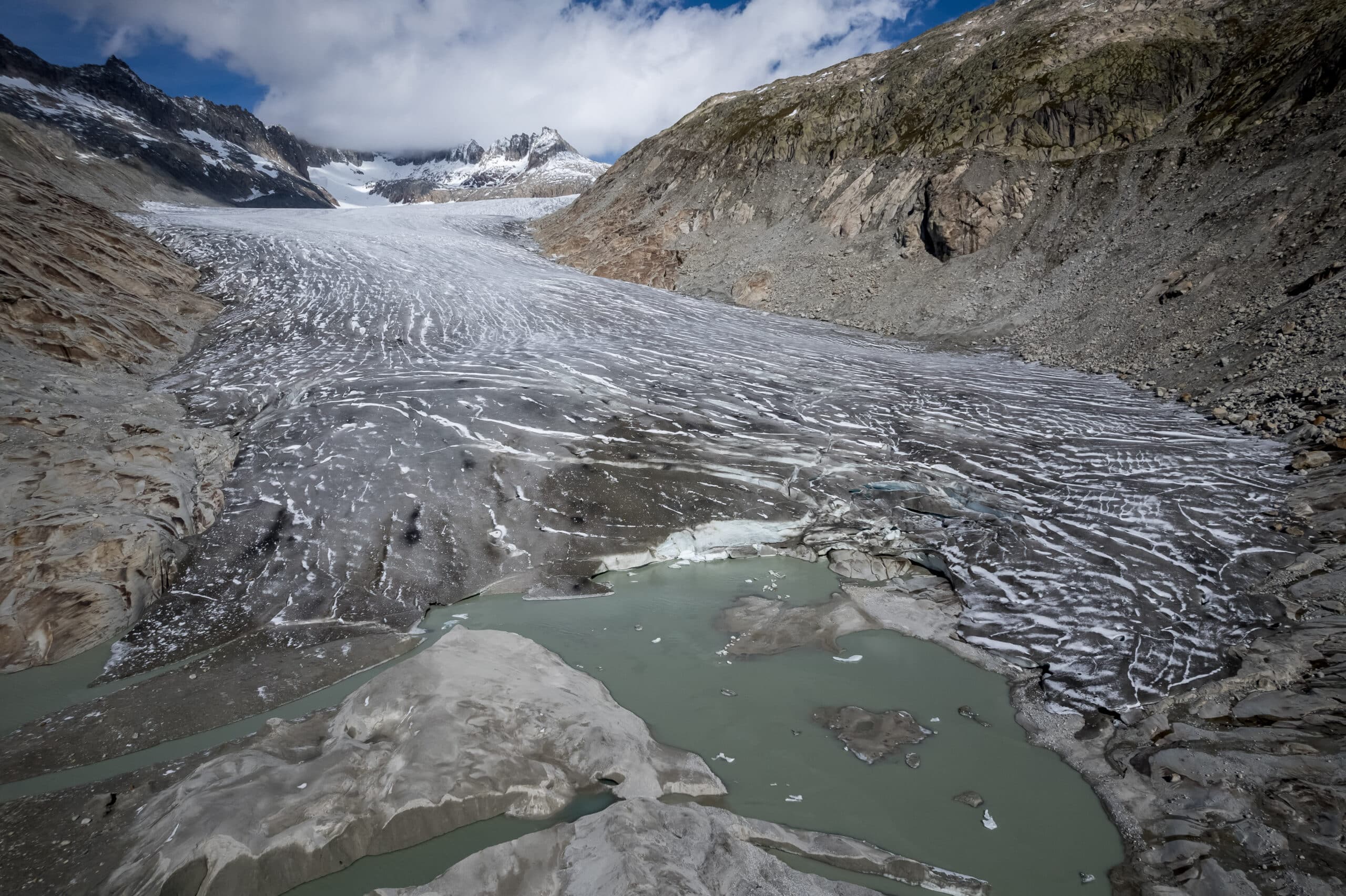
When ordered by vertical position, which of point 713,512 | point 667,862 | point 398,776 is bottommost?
point 667,862

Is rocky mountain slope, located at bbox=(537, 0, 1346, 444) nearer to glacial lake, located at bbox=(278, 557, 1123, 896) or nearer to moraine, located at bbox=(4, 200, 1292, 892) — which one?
moraine, located at bbox=(4, 200, 1292, 892)

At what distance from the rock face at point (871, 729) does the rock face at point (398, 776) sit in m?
0.95

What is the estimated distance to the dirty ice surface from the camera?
17.5 feet

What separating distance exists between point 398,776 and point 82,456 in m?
4.98

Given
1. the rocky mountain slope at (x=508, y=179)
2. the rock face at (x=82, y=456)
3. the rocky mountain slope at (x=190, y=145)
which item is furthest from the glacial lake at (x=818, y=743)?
the rocky mountain slope at (x=508, y=179)

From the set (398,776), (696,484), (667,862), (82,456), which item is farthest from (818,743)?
(82,456)

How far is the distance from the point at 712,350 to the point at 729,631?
7805 mm

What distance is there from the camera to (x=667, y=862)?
2977 mm

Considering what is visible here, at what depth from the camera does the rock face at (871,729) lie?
4.06 meters

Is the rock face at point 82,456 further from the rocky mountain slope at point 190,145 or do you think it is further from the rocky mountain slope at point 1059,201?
the rocky mountain slope at point 190,145

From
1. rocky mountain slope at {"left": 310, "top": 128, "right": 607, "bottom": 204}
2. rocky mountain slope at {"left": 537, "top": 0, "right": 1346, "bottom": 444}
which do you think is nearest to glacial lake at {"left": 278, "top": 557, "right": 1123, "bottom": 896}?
rocky mountain slope at {"left": 537, "top": 0, "right": 1346, "bottom": 444}

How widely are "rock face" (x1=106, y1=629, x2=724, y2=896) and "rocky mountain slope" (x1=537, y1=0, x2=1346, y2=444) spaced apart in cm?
828

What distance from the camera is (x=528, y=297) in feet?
51.7

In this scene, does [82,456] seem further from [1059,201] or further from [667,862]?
[1059,201]
